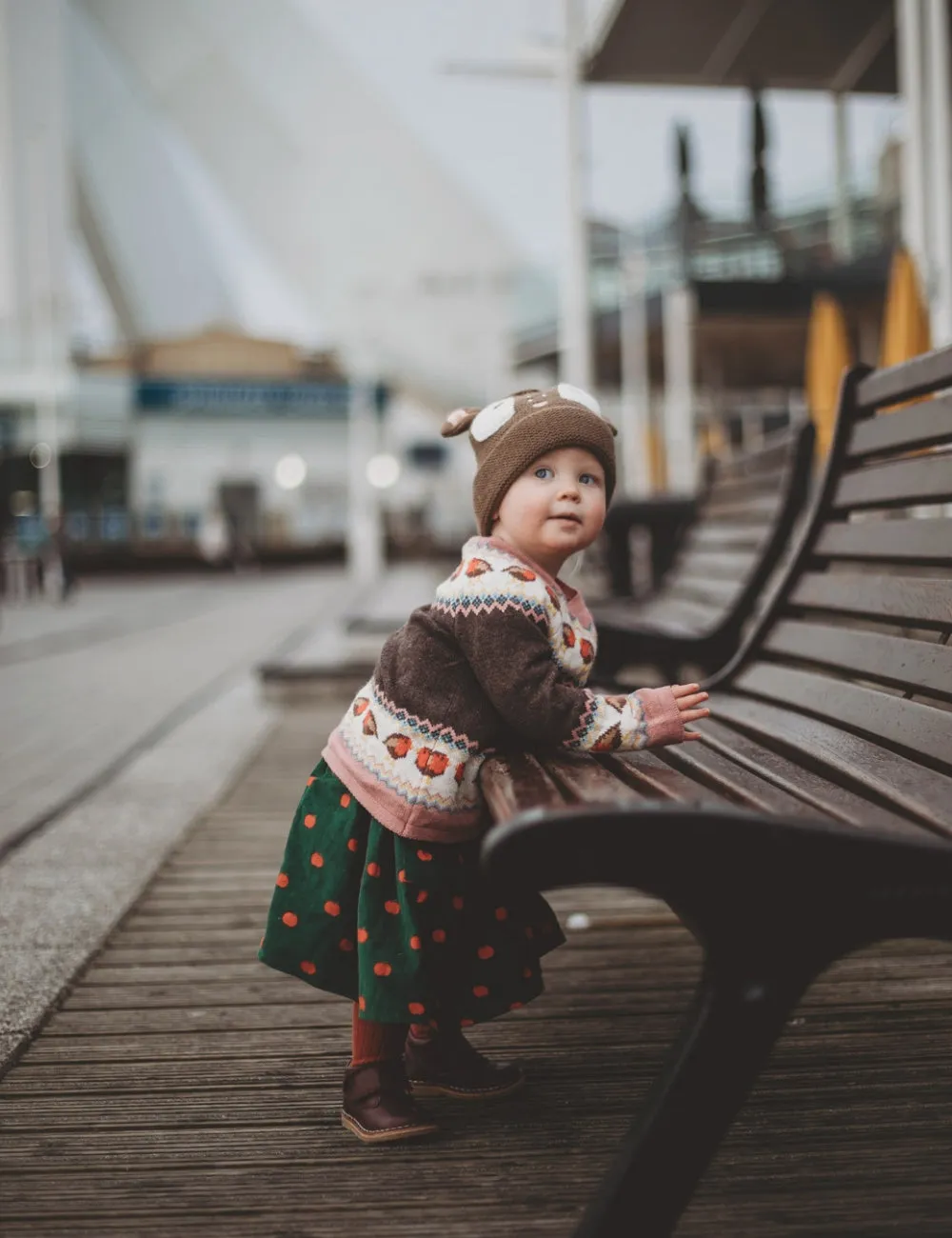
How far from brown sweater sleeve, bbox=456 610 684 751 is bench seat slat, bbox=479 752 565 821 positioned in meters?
0.05

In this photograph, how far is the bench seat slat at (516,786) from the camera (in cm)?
111

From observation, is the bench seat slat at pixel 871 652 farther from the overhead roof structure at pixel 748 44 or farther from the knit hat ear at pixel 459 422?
the overhead roof structure at pixel 748 44

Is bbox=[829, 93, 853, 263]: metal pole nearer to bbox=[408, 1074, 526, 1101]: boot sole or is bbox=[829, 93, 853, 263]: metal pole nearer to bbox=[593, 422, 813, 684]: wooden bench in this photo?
bbox=[593, 422, 813, 684]: wooden bench

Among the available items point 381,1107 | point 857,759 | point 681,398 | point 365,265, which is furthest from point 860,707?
point 365,265

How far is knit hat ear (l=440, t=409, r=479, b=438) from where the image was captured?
1.60 meters

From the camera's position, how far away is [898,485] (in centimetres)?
187

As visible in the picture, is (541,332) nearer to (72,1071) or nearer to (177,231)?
(72,1071)

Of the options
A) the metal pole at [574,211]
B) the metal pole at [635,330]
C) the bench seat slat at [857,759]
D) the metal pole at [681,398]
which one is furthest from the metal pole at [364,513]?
the bench seat slat at [857,759]

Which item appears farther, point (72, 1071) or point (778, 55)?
point (778, 55)

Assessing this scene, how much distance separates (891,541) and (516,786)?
36.7 inches

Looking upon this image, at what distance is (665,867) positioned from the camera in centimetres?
99

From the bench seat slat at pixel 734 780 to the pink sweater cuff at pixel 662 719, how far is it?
2.1 inches

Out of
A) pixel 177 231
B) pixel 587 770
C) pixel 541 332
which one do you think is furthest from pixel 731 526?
pixel 177 231

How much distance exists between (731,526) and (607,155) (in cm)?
605
